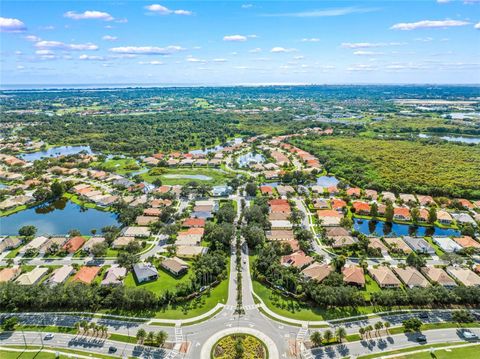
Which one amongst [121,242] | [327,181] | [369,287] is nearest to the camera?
[369,287]

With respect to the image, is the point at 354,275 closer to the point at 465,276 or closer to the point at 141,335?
the point at 465,276

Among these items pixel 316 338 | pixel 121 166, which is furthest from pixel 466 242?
pixel 121 166

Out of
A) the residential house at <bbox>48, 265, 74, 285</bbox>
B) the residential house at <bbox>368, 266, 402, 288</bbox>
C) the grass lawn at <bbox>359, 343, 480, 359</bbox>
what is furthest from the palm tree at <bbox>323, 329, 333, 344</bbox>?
the residential house at <bbox>48, 265, 74, 285</bbox>

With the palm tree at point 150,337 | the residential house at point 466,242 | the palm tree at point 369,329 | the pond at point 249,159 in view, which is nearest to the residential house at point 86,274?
the palm tree at point 150,337

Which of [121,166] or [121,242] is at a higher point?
[121,166]

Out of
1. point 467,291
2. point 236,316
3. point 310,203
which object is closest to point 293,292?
point 236,316

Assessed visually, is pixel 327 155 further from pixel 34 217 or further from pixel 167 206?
pixel 34 217

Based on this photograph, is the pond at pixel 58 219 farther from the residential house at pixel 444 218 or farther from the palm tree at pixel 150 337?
the residential house at pixel 444 218
